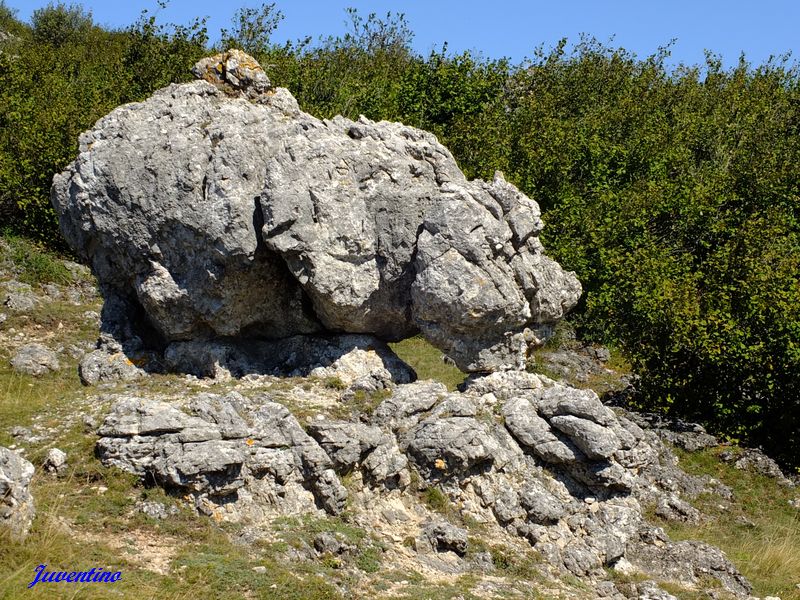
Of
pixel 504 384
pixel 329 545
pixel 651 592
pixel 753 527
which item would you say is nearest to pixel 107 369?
pixel 329 545

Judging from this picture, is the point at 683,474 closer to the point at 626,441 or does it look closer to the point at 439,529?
the point at 626,441

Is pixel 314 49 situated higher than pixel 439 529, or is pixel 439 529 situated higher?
pixel 314 49

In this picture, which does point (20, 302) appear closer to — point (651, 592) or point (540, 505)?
point (540, 505)

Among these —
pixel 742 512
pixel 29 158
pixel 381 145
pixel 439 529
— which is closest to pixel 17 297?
pixel 29 158

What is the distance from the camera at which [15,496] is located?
41.5 ft

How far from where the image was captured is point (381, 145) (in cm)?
1995

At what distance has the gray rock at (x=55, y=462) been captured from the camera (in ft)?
49.4

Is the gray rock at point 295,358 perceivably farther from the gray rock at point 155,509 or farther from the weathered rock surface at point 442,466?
the gray rock at point 155,509

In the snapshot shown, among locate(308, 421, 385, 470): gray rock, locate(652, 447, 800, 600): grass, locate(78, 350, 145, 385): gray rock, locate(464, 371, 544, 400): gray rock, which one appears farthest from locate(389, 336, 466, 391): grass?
locate(78, 350, 145, 385): gray rock

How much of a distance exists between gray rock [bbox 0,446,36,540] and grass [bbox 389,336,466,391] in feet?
39.6

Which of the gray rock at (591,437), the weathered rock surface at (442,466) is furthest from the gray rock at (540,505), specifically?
the gray rock at (591,437)

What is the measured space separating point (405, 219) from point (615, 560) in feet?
26.5

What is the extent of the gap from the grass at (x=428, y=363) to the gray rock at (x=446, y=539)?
762cm

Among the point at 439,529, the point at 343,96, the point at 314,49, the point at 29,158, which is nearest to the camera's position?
the point at 439,529
